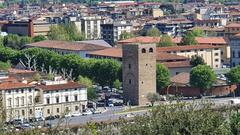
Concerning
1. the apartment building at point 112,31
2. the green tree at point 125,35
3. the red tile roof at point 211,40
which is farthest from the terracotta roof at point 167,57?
the apartment building at point 112,31

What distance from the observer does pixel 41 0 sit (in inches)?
3088

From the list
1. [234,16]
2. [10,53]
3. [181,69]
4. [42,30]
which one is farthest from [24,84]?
[234,16]

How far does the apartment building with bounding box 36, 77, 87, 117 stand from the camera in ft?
60.0

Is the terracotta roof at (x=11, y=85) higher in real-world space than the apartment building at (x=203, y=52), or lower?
higher

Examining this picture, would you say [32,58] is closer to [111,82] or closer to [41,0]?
[111,82]

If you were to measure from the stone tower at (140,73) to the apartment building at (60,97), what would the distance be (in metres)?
1.49

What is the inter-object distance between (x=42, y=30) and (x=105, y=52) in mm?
11043

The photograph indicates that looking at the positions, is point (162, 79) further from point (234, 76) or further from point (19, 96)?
point (19, 96)

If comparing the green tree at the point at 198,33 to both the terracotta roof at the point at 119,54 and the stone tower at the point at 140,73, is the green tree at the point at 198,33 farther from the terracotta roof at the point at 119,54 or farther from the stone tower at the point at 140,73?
the stone tower at the point at 140,73

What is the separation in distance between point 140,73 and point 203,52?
27.7ft

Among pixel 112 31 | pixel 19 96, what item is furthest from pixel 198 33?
pixel 19 96

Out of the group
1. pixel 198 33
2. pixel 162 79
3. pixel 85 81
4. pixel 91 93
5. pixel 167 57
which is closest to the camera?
pixel 91 93

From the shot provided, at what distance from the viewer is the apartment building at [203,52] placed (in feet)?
90.4

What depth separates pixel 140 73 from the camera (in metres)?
19.8
